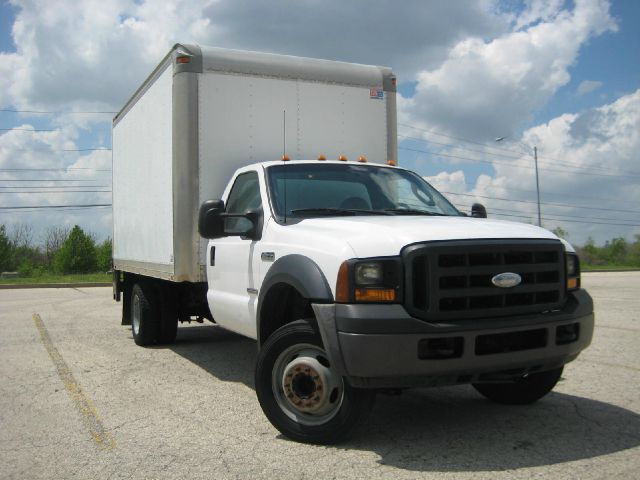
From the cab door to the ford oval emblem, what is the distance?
2.07 meters

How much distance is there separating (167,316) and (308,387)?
479cm

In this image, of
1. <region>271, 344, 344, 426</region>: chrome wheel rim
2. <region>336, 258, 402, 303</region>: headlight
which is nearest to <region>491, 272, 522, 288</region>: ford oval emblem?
<region>336, 258, 402, 303</region>: headlight

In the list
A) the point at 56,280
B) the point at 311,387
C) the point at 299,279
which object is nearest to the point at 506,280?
the point at 299,279

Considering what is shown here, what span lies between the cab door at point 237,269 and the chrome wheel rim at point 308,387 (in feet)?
3.29

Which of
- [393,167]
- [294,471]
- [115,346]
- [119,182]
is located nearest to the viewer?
[294,471]

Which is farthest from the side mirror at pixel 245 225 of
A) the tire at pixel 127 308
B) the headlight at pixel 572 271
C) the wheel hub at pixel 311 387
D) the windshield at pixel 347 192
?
the tire at pixel 127 308

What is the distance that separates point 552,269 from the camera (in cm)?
447

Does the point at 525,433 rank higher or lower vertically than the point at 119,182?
lower

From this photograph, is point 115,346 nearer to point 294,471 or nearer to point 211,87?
Result: point 211,87

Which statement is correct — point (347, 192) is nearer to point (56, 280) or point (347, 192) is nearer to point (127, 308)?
point (127, 308)

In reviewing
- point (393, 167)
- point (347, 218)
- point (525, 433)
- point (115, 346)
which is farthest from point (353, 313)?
point (115, 346)

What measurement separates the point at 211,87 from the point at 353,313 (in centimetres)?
389

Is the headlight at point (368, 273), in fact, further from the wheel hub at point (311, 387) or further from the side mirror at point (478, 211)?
the side mirror at point (478, 211)

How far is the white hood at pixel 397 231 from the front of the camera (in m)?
4.12
